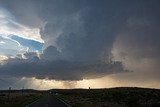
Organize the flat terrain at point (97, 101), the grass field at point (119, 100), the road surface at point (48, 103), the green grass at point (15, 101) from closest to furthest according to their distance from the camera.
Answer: the grass field at point (119, 100) → the flat terrain at point (97, 101) → the road surface at point (48, 103) → the green grass at point (15, 101)

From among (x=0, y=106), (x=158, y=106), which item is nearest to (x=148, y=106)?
(x=158, y=106)

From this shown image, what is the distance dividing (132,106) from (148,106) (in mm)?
1891

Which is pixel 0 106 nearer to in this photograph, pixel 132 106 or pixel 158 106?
pixel 132 106

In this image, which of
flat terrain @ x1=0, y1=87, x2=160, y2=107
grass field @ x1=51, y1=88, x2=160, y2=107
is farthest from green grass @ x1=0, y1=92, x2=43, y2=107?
grass field @ x1=51, y1=88, x2=160, y2=107

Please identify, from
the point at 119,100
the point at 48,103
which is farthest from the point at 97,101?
the point at 48,103

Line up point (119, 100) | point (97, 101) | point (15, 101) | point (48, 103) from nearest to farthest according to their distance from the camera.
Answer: point (48, 103) < point (119, 100) < point (97, 101) < point (15, 101)

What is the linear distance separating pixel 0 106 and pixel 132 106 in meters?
17.0

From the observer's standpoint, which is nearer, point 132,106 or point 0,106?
point 132,106

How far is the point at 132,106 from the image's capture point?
42.8m

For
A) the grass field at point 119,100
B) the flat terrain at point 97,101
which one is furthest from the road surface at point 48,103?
the grass field at point 119,100

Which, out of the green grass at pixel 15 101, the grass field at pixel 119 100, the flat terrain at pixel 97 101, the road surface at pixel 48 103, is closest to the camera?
the grass field at pixel 119 100

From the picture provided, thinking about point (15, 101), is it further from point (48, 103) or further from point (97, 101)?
point (97, 101)

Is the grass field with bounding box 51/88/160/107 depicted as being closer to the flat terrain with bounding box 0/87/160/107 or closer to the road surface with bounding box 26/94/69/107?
the flat terrain with bounding box 0/87/160/107

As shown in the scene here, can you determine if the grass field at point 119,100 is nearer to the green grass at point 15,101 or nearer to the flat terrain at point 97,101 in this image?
the flat terrain at point 97,101
